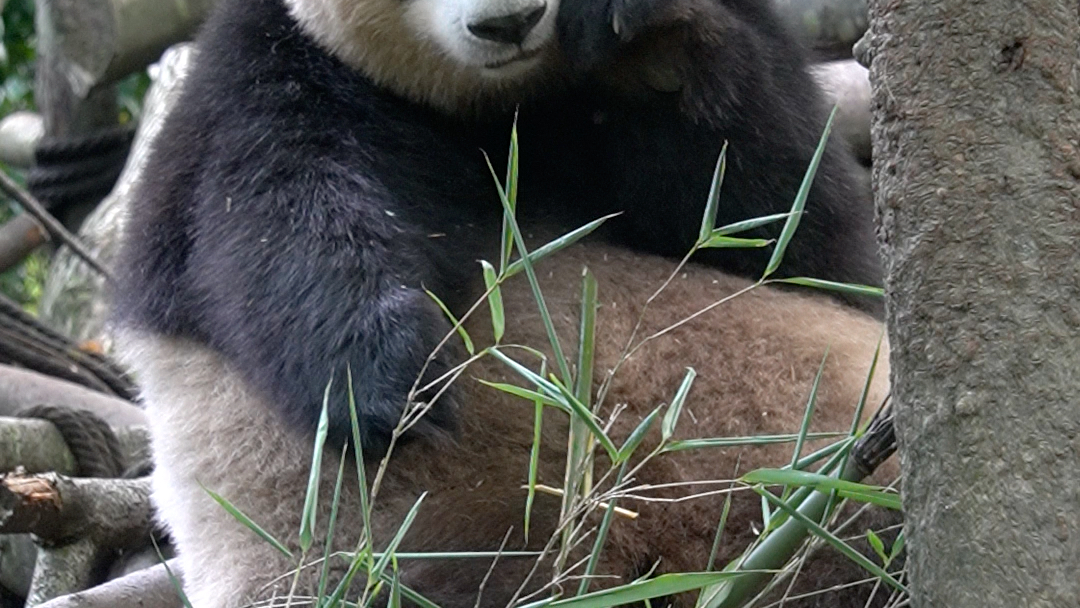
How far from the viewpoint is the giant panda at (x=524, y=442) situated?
174cm

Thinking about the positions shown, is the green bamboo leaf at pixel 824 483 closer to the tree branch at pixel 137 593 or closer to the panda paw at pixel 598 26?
the panda paw at pixel 598 26

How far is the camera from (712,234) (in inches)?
57.7

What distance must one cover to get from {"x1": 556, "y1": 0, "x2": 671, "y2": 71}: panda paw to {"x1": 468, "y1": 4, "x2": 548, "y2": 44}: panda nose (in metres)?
0.06

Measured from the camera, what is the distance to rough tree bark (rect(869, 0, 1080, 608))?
3.24ft

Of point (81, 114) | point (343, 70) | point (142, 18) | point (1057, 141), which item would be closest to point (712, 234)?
point (1057, 141)

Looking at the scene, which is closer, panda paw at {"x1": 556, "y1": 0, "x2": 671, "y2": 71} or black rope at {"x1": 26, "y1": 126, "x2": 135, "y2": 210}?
panda paw at {"x1": 556, "y1": 0, "x2": 671, "y2": 71}

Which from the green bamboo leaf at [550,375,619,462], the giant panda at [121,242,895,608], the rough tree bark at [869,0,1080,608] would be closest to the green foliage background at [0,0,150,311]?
the giant panda at [121,242,895,608]

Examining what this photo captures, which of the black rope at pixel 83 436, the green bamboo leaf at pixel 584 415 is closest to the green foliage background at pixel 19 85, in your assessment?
the black rope at pixel 83 436

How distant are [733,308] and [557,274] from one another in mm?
252

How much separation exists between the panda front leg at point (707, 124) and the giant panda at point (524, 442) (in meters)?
0.07

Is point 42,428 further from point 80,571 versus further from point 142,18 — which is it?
point 142,18

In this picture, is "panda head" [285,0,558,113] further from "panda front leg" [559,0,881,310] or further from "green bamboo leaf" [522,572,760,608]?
"green bamboo leaf" [522,572,760,608]

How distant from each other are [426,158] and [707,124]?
40 cm

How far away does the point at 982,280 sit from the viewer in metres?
1.03
